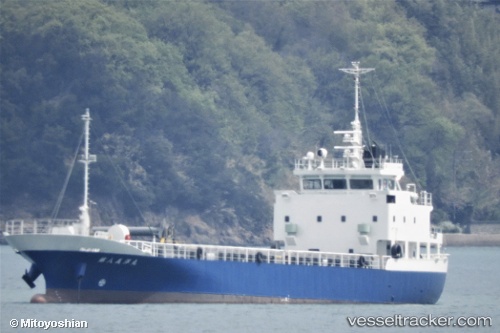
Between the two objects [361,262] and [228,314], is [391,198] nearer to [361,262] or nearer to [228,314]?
[361,262]

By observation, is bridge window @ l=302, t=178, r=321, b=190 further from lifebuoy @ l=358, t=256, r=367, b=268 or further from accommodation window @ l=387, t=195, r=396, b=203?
lifebuoy @ l=358, t=256, r=367, b=268

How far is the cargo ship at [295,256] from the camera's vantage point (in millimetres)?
62250

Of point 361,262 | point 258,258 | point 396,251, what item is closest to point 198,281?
point 258,258

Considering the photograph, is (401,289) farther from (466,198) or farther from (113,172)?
(466,198)

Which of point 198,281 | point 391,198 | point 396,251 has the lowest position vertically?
point 198,281

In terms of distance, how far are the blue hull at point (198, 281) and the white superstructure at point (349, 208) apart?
68.6 inches

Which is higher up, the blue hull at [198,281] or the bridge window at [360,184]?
the bridge window at [360,184]

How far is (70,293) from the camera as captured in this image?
6238 cm

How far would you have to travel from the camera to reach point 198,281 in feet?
207

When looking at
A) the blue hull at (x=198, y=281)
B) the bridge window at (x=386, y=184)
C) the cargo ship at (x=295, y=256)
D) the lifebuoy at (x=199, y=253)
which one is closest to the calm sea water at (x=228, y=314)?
the blue hull at (x=198, y=281)

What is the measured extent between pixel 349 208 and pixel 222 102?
72.9 m

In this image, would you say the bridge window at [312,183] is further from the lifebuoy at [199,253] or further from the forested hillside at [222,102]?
the forested hillside at [222,102]

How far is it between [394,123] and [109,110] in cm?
2357

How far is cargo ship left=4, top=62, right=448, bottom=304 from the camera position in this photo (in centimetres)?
6225
